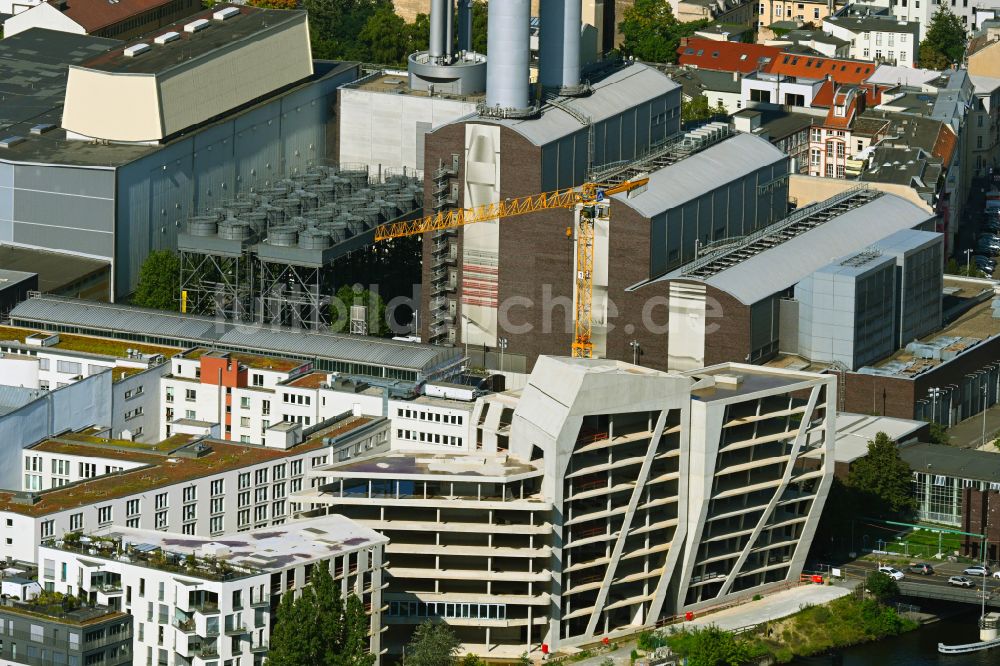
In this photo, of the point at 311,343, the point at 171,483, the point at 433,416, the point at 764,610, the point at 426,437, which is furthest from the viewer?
the point at 311,343

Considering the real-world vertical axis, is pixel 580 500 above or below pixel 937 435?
above

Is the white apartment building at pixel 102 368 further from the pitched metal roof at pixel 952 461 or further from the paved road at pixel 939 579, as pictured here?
the pitched metal roof at pixel 952 461

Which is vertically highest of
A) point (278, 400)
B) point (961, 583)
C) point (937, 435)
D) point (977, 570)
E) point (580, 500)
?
point (580, 500)

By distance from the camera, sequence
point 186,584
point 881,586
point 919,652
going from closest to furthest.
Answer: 1. point 186,584
2. point 919,652
3. point 881,586

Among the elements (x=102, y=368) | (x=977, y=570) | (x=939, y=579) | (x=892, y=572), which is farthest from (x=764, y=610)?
(x=102, y=368)

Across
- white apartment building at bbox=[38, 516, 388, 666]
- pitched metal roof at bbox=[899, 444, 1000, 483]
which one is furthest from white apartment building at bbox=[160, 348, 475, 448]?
white apartment building at bbox=[38, 516, 388, 666]

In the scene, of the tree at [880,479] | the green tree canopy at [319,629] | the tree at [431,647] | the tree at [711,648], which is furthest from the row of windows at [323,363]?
the green tree canopy at [319,629]

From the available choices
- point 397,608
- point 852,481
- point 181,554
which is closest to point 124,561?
point 181,554

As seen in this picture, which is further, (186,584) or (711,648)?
(711,648)

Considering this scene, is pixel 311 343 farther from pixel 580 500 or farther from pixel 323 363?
pixel 580 500
